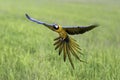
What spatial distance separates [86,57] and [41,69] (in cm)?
78

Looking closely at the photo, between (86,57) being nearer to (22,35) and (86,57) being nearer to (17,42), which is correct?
(17,42)

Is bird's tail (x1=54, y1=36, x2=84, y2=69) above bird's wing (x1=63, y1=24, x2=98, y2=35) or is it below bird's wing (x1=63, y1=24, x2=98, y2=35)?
below

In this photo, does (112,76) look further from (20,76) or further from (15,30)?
(15,30)

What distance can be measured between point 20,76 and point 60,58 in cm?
94

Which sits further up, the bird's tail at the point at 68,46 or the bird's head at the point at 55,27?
the bird's head at the point at 55,27

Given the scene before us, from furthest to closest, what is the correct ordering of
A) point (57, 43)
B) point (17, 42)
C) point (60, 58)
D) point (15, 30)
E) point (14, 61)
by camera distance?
point (15, 30) < point (17, 42) < point (60, 58) < point (14, 61) < point (57, 43)

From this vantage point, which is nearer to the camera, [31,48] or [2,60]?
[2,60]

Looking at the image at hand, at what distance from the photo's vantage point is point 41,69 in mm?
4109

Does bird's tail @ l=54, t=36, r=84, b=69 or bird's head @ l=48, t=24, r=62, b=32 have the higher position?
bird's head @ l=48, t=24, r=62, b=32

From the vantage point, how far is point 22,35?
23.0 feet

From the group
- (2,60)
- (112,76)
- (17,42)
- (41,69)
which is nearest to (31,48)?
(17,42)

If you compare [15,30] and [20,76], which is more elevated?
[15,30]

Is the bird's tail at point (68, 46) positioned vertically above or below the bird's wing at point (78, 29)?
below

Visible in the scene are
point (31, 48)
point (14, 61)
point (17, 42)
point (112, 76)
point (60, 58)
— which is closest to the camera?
point (112, 76)
